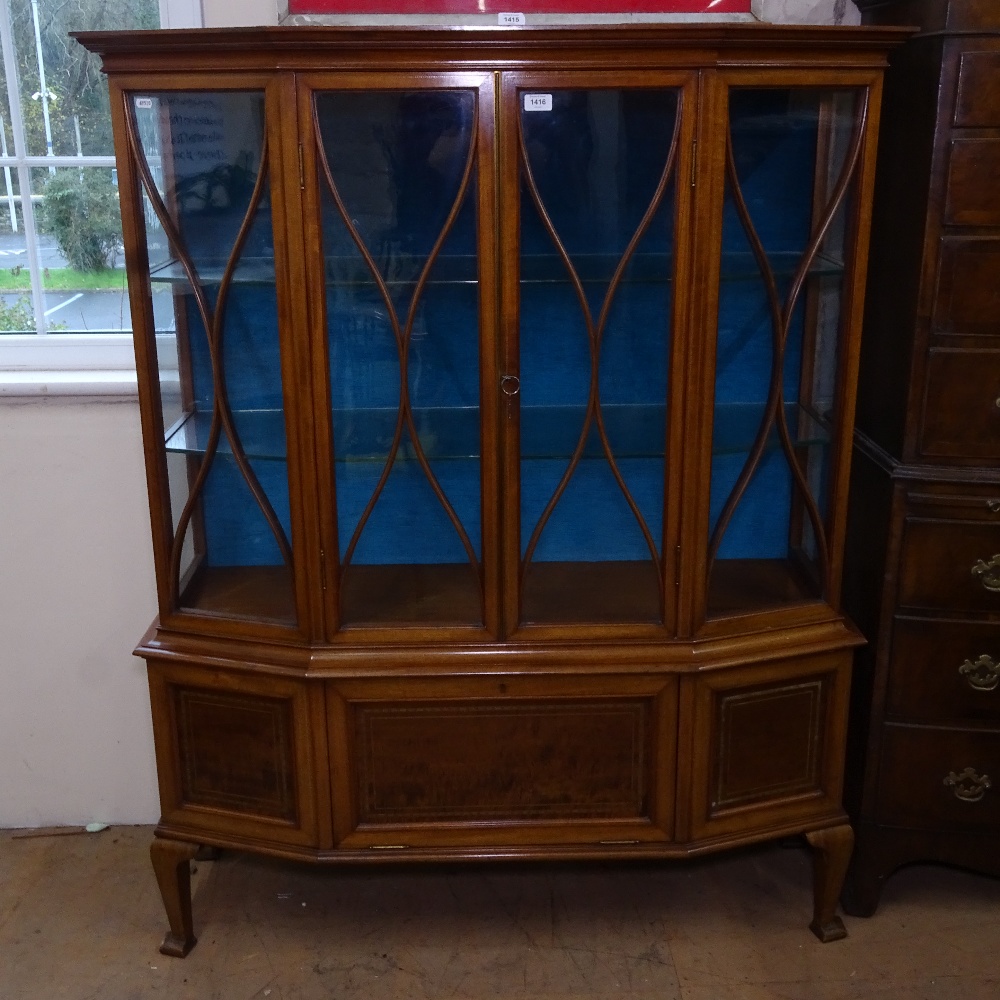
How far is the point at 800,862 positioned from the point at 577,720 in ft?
2.29

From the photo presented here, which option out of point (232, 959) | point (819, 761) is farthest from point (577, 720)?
point (232, 959)

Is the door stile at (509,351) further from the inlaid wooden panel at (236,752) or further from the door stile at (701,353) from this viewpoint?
the inlaid wooden panel at (236,752)

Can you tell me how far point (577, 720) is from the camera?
6.03 ft

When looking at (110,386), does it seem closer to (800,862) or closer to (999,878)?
(800,862)

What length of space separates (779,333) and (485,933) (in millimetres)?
1168

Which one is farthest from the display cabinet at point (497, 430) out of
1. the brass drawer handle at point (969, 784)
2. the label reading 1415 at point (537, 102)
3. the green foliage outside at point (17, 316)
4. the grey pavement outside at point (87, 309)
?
the green foliage outside at point (17, 316)

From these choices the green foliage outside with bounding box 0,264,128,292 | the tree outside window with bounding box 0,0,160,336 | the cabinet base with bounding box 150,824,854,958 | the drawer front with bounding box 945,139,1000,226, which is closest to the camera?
the drawer front with bounding box 945,139,1000,226

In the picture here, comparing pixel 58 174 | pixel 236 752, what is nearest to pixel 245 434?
pixel 236 752

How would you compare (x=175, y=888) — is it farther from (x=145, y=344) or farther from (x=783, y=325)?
(x=783, y=325)

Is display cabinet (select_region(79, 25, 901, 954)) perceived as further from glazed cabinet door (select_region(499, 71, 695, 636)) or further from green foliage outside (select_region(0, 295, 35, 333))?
green foliage outside (select_region(0, 295, 35, 333))

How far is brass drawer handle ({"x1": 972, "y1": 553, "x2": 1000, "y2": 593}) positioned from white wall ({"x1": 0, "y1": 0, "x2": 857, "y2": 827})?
1.52 metres

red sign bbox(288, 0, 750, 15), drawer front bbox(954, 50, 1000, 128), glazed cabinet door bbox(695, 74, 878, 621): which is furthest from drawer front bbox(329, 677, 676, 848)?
red sign bbox(288, 0, 750, 15)

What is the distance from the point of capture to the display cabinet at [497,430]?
160cm

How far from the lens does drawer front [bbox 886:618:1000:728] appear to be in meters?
1.89
